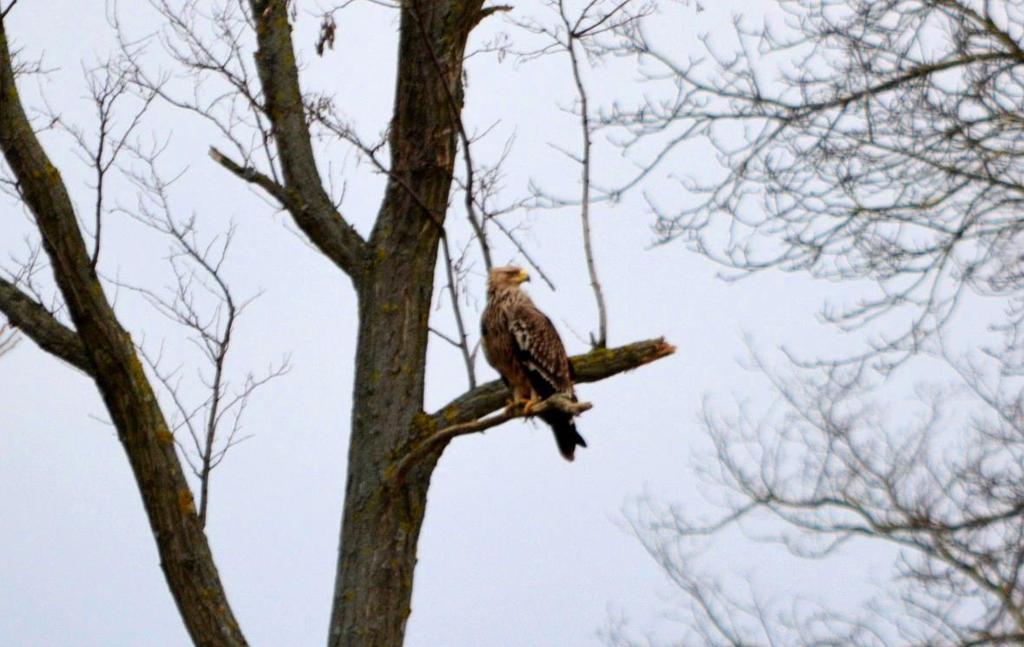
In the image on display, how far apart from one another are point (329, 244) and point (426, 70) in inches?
33.7

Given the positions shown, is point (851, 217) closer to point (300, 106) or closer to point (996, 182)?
point (996, 182)

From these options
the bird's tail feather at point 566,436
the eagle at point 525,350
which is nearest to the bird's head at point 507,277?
the eagle at point 525,350

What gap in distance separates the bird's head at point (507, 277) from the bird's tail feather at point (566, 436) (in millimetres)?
899

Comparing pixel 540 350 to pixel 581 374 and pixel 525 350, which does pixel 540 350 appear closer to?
pixel 525 350

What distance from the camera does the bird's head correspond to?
6617 mm

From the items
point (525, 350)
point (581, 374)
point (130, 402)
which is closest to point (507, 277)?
point (525, 350)

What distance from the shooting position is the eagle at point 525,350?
5.90m

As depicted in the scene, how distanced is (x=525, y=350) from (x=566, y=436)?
45 centimetres

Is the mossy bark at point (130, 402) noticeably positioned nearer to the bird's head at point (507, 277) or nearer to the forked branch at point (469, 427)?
the forked branch at point (469, 427)

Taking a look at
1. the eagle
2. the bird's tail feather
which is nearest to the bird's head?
the eagle

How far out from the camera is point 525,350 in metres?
6.15

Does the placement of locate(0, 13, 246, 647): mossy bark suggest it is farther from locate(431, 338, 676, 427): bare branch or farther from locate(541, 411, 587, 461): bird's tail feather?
locate(541, 411, 587, 461): bird's tail feather

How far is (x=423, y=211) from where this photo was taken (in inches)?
219

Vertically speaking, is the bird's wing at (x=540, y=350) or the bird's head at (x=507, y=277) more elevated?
the bird's head at (x=507, y=277)
